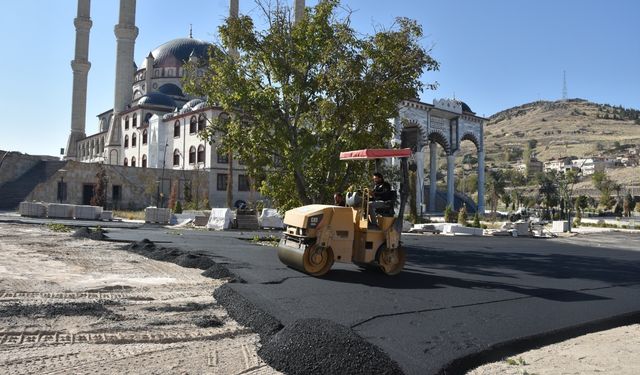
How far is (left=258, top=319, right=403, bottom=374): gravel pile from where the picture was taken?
4.45 metres

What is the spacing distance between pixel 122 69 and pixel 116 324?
192ft

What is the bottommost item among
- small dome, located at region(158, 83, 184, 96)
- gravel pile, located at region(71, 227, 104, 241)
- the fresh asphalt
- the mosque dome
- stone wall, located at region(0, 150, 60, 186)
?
the fresh asphalt

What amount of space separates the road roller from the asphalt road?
0.35 meters

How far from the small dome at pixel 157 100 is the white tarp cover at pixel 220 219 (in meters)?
36.5

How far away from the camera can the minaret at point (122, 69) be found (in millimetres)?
55344

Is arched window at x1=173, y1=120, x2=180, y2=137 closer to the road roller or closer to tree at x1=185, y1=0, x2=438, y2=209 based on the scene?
tree at x1=185, y1=0, x2=438, y2=209

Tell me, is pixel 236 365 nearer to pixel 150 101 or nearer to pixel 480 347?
pixel 480 347

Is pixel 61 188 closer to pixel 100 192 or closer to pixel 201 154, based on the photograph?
pixel 100 192

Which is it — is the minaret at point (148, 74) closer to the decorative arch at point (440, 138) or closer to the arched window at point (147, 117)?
the arched window at point (147, 117)

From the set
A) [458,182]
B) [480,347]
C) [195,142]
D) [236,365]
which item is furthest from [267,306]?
[458,182]

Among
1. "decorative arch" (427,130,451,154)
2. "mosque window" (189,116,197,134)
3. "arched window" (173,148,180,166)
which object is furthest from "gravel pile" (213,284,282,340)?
"arched window" (173,148,180,166)

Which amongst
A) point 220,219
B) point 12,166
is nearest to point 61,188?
point 12,166

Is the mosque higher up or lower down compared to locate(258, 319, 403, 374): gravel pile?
higher up

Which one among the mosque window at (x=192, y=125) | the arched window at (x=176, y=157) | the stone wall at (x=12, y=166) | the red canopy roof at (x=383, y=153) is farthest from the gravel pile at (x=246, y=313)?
the arched window at (x=176, y=157)
